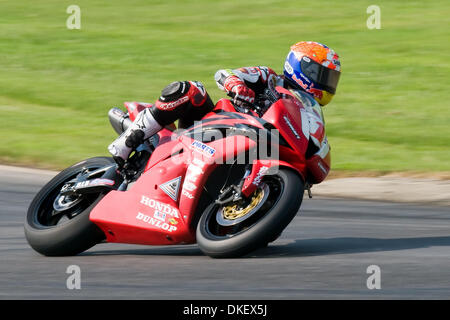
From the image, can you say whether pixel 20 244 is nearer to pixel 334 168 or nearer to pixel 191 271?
pixel 191 271

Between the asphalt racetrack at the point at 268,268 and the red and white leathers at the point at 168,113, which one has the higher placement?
the red and white leathers at the point at 168,113

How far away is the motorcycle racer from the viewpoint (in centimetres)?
634

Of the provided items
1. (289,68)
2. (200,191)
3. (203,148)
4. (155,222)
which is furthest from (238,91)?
(155,222)

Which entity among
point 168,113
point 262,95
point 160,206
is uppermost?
point 262,95

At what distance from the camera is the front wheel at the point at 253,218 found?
5.65m

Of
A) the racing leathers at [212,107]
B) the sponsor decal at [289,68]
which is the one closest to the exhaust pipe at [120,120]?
the racing leathers at [212,107]

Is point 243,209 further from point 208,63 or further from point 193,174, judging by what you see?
point 208,63

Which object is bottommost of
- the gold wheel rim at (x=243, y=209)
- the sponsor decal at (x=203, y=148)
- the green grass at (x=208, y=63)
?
the green grass at (x=208, y=63)

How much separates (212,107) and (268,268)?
1487mm

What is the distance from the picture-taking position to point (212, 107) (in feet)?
21.7

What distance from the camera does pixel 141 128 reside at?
21.6 feet

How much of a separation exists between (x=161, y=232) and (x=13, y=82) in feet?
44.5

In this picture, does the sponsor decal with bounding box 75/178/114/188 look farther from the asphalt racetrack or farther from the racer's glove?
the racer's glove

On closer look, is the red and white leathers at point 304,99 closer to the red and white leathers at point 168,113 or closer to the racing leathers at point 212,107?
the racing leathers at point 212,107
